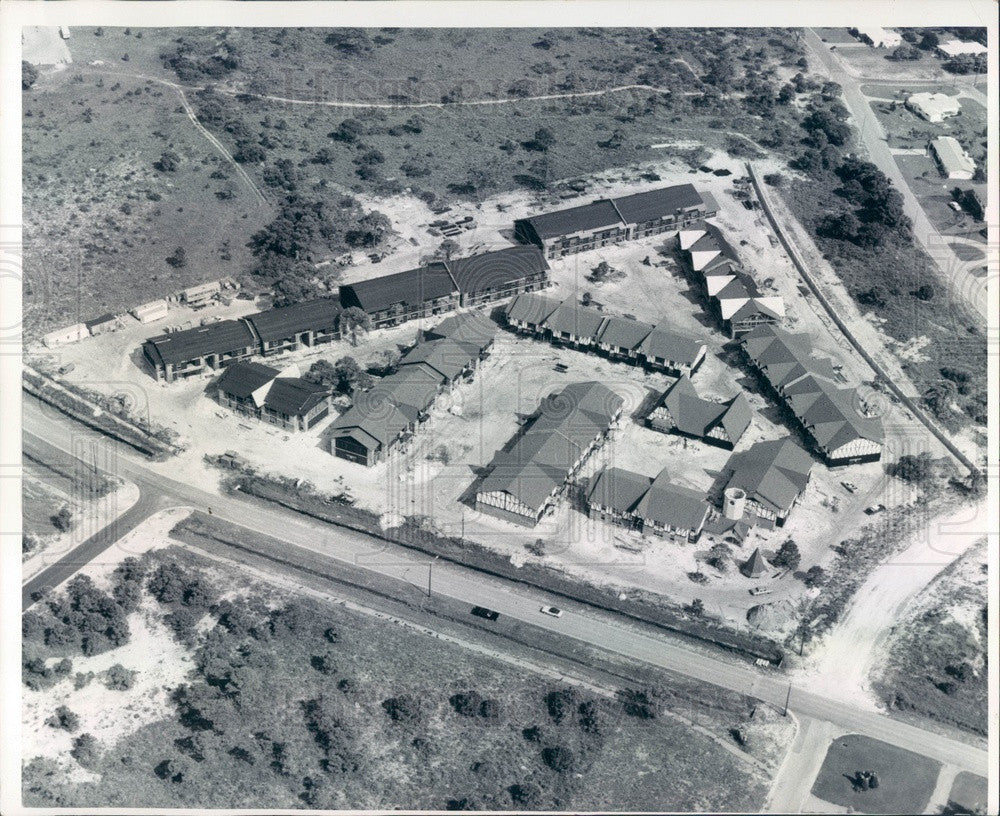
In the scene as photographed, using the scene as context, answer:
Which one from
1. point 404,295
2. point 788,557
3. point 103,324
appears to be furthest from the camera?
point 404,295

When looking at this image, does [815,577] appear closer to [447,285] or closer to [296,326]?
[447,285]

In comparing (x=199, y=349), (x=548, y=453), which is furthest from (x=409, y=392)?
(x=199, y=349)

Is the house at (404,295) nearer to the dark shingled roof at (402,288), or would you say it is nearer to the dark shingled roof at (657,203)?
the dark shingled roof at (402,288)

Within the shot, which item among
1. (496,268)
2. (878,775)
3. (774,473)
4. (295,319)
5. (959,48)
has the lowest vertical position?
(878,775)

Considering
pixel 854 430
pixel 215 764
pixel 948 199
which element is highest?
pixel 948 199

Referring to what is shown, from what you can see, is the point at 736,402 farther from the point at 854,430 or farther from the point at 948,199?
the point at 948,199

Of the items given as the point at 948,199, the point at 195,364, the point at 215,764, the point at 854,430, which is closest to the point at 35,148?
the point at 195,364

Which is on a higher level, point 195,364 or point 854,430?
point 854,430

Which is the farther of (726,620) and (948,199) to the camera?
(948,199)
